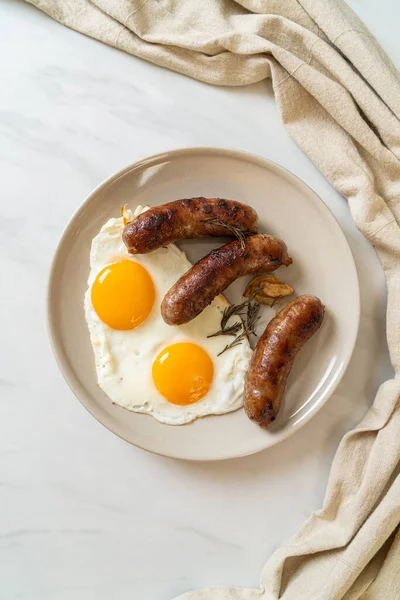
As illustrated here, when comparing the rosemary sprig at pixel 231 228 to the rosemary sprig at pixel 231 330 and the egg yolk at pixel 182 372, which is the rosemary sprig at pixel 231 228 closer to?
the rosemary sprig at pixel 231 330

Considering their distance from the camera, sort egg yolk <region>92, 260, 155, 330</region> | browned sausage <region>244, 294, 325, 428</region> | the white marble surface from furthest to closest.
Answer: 1. the white marble surface
2. egg yolk <region>92, 260, 155, 330</region>
3. browned sausage <region>244, 294, 325, 428</region>

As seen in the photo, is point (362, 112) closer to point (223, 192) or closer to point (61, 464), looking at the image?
point (223, 192)

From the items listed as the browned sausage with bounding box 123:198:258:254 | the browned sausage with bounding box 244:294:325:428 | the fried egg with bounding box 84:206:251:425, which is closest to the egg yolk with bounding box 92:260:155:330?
the fried egg with bounding box 84:206:251:425

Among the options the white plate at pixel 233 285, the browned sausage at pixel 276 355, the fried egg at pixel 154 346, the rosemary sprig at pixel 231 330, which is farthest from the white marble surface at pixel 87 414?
the rosemary sprig at pixel 231 330

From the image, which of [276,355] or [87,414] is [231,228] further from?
[87,414]

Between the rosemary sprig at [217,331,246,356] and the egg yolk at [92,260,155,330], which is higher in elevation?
the egg yolk at [92,260,155,330]

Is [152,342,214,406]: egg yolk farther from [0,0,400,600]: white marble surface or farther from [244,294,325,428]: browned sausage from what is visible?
[0,0,400,600]: white marble surface

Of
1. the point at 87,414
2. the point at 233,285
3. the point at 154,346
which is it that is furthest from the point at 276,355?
the point at 87,414

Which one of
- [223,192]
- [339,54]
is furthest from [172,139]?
[339,54]
